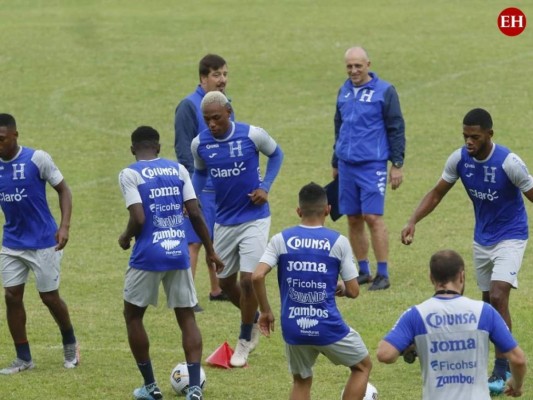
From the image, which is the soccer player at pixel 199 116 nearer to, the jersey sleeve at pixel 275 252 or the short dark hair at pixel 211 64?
the short dark hair at pixel 211 64

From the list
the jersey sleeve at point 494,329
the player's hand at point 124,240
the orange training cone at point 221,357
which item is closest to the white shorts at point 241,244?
the orange training cone at point 221,357

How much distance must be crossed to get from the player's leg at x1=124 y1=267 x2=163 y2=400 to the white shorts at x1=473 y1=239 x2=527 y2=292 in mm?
2859

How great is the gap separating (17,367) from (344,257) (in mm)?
3929

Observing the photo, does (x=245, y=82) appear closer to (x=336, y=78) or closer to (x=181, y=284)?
(x=336, y=78)

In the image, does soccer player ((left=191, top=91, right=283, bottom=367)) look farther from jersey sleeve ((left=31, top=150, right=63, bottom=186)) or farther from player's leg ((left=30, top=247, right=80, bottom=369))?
player's leg ((left=30, top=247, right=80, bottom=369))

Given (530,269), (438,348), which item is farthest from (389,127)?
(438,348)

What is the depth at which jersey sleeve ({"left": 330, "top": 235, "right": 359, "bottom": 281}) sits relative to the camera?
973cm

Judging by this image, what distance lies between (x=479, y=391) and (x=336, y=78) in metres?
21.9

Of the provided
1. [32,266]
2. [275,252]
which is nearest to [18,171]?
[32,266]

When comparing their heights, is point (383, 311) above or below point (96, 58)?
below

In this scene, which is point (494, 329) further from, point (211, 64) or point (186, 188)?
point (211, 64)

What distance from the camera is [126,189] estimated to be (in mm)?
10828

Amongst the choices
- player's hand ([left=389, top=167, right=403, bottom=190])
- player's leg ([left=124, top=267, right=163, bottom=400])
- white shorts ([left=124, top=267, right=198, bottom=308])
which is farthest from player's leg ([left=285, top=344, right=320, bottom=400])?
player's hand ([left=389, top=167, right=403, bottom=190])

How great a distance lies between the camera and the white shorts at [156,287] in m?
11.0
